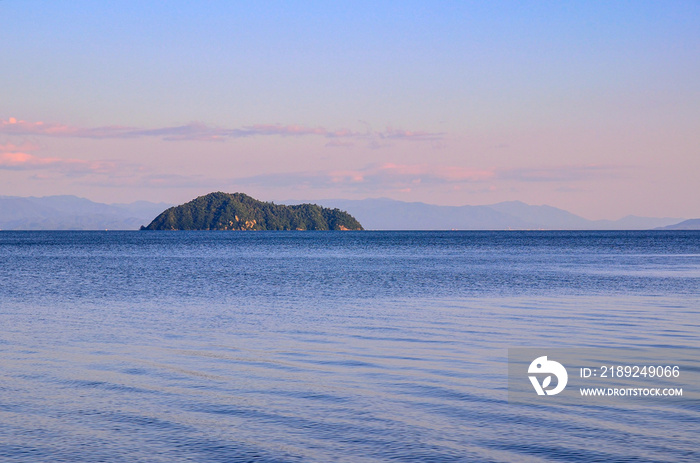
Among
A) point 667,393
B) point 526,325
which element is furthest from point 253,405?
point 526,325

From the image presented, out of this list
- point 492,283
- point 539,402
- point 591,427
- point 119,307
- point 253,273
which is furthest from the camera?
point 253,273

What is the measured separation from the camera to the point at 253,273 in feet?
187

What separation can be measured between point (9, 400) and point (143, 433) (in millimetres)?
3937

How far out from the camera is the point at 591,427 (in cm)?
1205

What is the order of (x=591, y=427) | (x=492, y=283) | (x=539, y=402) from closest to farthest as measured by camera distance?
(x=591, y=427)
(x=539, y=402)
(x=492, y=283)

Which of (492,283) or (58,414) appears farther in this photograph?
(492,283)

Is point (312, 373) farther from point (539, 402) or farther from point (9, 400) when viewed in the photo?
point (9, 400)

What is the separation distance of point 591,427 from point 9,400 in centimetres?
1111

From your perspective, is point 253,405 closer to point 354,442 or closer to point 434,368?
point 354,442

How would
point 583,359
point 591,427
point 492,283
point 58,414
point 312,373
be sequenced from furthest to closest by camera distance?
point 492,283 → point 583,359 → point 312,373 → point 58,414 → point 591,427

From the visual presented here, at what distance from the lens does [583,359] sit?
59.5 ft

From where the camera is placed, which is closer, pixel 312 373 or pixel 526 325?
pixel 312 373

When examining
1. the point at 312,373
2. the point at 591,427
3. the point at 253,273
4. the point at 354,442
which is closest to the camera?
the point at 354,442

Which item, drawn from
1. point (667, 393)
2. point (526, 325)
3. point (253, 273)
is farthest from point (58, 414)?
point (253, 273)
